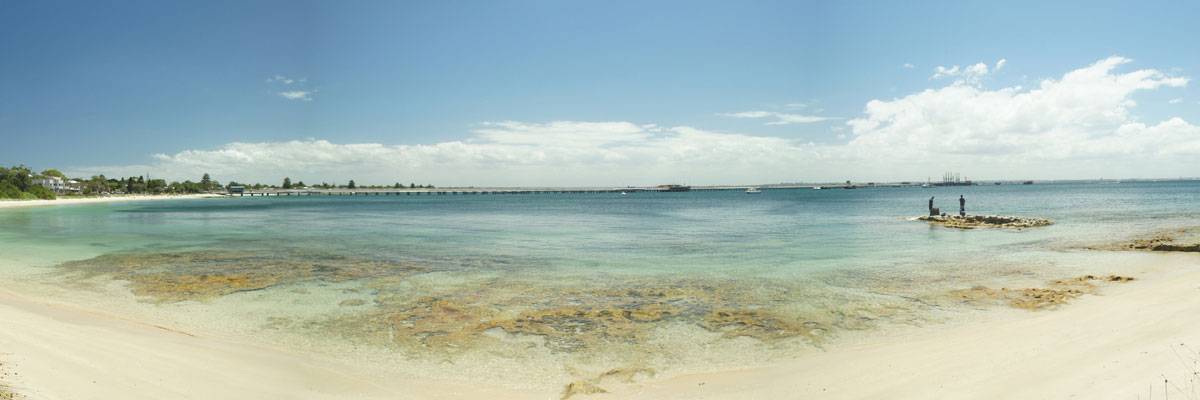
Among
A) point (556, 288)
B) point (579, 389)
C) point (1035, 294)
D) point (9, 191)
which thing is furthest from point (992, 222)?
point (9, 191)

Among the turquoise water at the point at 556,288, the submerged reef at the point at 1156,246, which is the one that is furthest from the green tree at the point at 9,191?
the submerged reef at the point at 1156,246

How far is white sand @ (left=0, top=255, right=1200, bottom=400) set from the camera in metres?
6.17

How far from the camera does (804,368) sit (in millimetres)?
7559

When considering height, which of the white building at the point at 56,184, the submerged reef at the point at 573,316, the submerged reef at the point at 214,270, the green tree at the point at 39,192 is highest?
the white building at the point at 56,184

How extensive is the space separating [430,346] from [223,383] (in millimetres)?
2736

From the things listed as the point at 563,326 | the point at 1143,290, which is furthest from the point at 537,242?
the point at 1143,290

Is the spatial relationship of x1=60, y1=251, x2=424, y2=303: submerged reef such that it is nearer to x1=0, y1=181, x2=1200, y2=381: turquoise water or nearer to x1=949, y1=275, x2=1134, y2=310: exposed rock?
x1=0, y1=181, x2=1200, y2=381: turquoise water

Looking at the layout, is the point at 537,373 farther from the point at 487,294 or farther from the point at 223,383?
the point at 487,294

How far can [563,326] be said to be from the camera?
389 inches

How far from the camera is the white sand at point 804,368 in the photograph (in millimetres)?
6168

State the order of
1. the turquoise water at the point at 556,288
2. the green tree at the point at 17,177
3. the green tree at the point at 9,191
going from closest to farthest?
the turquoise water at the point at 556,288 < the green tree at the point at 9,191 < the green tree at the point at 17,177

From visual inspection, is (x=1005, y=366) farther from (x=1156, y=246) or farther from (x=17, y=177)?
(x=17, y=177)

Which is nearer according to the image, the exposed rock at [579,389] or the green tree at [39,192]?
the exposed rock at [579,389]

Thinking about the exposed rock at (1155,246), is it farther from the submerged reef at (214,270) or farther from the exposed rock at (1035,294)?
the submerged reef at (214,270)
